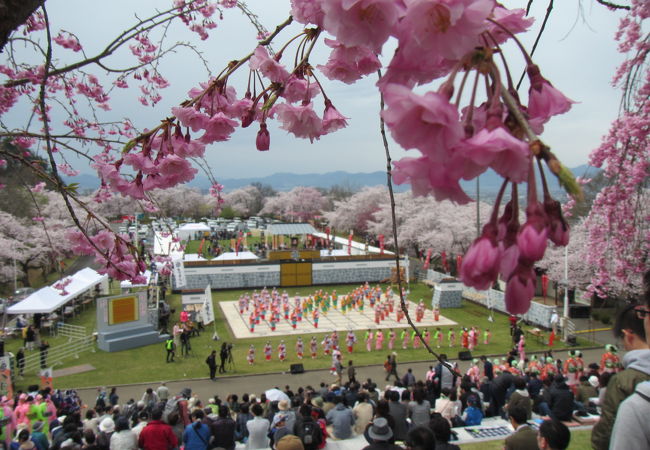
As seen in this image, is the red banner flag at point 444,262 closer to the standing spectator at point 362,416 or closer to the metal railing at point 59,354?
the metal railing at point 59,354

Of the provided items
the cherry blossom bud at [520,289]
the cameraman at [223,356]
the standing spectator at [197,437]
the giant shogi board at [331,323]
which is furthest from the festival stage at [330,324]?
the cherry blossom bud at [520,289]

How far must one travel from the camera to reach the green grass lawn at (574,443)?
5.92 m

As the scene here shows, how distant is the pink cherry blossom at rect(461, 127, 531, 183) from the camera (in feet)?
2.01

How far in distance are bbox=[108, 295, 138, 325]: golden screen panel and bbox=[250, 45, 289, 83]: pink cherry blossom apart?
50.2ft

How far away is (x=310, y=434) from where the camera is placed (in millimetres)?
5582

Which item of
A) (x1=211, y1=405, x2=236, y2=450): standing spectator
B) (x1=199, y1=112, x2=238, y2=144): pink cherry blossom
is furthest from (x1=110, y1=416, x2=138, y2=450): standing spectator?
(x1=199, y1=112, x2=238, y2=144): pink cherry blossom

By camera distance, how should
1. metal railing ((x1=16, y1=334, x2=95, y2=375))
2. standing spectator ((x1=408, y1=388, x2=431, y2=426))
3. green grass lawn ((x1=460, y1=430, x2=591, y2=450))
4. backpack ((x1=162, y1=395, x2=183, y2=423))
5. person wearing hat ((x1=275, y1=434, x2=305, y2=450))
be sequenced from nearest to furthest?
person wearing hat ((x1=275, y1=434, x2=305, y2=450)) → green grass lawn ((x1=460, y1=430, x2=591, y2=450)) → standing spectator ((x1=408, y1=388, x2=431, y2=426)) → backpack ((x1=162, y1=395, x2=183, y2=423)) → metal railing ((x1=16, y1=334, x2=95, y2=375))

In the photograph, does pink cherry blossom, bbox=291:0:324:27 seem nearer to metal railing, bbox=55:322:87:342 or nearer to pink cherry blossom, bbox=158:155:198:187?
pink cherry blossom, bbox=158:155:198:187

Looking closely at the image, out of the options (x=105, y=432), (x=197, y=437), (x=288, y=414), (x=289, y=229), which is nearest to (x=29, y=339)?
(x=105, y=432)

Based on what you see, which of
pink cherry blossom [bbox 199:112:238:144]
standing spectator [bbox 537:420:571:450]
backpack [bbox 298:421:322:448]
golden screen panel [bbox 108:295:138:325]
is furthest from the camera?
golden screen panel [bbox 108:295:138:325]

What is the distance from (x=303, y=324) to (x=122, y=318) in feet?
21.0

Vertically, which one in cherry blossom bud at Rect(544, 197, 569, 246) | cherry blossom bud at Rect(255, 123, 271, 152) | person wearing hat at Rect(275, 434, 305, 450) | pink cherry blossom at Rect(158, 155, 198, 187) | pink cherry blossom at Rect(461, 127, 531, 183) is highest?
cherry blossom bud at Rect(255, 123, 271, 152)

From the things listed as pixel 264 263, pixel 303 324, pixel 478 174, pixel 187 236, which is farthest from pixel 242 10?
pixel 187 236

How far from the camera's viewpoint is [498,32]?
0.86 m
